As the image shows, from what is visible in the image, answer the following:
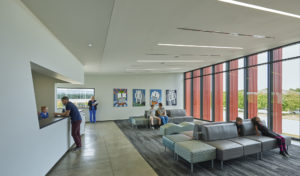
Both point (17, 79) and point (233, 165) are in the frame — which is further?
point (233, 165)

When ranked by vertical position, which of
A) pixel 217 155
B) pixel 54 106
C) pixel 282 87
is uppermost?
pixel 282 87

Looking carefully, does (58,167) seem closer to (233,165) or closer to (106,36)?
(106,36)

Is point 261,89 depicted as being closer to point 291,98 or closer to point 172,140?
point 291,98

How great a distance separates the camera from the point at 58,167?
353cm

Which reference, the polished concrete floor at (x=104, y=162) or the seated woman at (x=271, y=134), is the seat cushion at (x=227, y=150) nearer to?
the seated woman at (x=271, y=134)

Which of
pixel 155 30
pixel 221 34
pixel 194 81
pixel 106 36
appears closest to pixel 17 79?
pixel 106 36

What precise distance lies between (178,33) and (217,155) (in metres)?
2.87

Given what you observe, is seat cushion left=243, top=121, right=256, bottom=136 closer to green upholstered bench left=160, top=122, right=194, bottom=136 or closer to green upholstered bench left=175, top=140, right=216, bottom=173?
green upholstered bench left=175, top=140, right=216, bottom=173

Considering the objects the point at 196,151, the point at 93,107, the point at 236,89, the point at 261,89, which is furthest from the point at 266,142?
the point at 93,107

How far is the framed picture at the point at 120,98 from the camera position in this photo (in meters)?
10.3

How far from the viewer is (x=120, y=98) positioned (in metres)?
10.4

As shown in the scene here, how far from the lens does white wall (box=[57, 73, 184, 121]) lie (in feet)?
32.6

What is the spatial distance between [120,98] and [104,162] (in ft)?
22.0

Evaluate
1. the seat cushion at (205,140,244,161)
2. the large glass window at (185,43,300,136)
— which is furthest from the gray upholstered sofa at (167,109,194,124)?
the seat cushion at (205,140,244,161)
